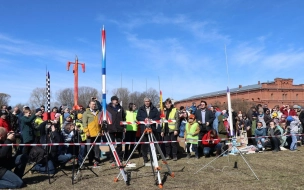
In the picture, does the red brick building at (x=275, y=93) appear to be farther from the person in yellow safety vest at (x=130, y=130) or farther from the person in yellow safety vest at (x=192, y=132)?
the person in yellow safety vest at (x=130, y=130)

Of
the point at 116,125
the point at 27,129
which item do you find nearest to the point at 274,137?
the point at 116,125

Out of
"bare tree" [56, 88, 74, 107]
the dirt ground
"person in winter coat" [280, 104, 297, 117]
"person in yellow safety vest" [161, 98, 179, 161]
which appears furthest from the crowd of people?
"bare tree" [56, 88, 74, 107]

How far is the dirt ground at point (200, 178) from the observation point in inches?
264

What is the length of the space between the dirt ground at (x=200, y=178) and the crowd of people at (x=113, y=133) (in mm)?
557

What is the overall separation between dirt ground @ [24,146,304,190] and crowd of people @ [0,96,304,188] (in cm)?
56

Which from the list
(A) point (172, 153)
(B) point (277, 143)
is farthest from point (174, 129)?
(B) point (277, 143)

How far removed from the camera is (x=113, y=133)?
1013 cm

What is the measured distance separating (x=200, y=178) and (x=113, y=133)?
3790 mm

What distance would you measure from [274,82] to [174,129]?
8159cm

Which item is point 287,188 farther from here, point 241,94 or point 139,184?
point 241,94

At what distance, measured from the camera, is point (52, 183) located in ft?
24.2

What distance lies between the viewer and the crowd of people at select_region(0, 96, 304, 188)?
7832 mm

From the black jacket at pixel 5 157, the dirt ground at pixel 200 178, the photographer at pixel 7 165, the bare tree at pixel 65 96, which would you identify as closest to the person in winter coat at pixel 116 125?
the dirt ground at pixel 200 178

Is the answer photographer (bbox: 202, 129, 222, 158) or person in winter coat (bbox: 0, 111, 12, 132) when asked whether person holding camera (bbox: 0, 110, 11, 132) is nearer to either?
person in winter coat (bbox: 0, 111, 12, 132)
